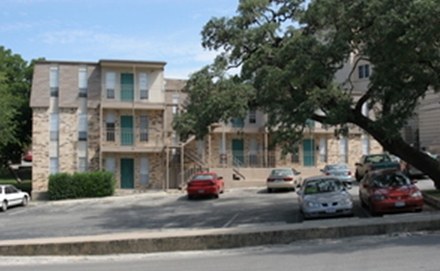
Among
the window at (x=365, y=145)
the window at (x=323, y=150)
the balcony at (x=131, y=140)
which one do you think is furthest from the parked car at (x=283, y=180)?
the window at (x=365, y=145)

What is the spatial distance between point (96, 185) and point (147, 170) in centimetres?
485

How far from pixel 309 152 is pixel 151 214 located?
22163 mm

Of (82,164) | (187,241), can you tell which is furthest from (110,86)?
(187,241)

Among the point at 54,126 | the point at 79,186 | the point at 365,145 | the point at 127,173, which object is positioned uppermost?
the point at 54,126

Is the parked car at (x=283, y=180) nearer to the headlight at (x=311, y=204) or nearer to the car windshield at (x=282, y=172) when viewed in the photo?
the car windshield at (x=282, y=172)

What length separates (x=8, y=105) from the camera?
122 ft

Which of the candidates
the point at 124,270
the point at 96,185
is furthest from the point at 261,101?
the point at 96,185

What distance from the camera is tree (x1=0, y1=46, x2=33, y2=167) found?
118 ft

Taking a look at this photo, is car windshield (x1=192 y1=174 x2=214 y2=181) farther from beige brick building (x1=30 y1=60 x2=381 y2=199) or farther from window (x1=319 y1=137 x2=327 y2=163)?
window (x1=319 y1=137 x2=327 y2=163)

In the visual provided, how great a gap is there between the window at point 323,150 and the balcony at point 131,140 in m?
13.8

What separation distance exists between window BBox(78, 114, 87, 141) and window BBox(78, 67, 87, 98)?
1526mm

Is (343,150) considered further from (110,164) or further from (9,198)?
(9,198)

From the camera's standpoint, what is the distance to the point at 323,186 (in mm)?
18984

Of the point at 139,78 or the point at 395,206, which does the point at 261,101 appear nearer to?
the point at 395,206
